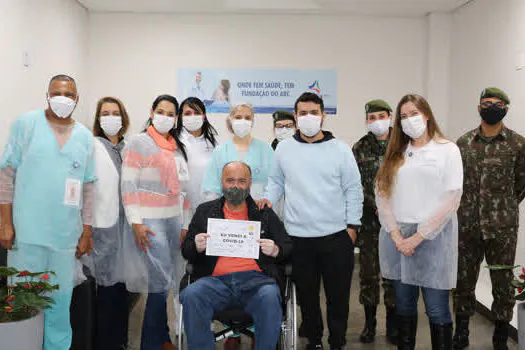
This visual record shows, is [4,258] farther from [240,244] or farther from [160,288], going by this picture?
[240,244]

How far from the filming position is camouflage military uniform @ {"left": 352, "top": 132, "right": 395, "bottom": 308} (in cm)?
360

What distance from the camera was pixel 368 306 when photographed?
3709 mm

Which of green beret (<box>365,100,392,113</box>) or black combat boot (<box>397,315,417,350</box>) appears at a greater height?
green beret (<box>365,100,392,113</box>)

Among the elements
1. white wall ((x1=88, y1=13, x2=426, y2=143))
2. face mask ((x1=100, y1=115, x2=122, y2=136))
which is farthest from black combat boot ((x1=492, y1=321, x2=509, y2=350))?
white wall ((x1=88, y1=13, x2=426, y2=143))

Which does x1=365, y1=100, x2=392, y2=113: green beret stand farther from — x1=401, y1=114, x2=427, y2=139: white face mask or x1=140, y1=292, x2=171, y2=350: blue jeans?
x1=140, y1=292, x2=171, y2=350: blue jeans

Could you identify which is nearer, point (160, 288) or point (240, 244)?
point (240, 244)

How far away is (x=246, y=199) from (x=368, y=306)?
1389 millimetres

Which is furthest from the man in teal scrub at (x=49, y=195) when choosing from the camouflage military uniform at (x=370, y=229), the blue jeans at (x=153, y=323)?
the camouflage military uniform at (x=370, y=229)

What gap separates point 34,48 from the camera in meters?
4.79

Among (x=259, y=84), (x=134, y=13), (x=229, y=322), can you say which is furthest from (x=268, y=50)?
(x=229, y=322)

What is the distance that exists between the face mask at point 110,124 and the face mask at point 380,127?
175 centimetres

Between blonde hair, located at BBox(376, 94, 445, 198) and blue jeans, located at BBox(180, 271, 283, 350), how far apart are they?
0.84m

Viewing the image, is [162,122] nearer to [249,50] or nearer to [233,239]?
[233,239]

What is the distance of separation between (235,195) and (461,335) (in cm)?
189
